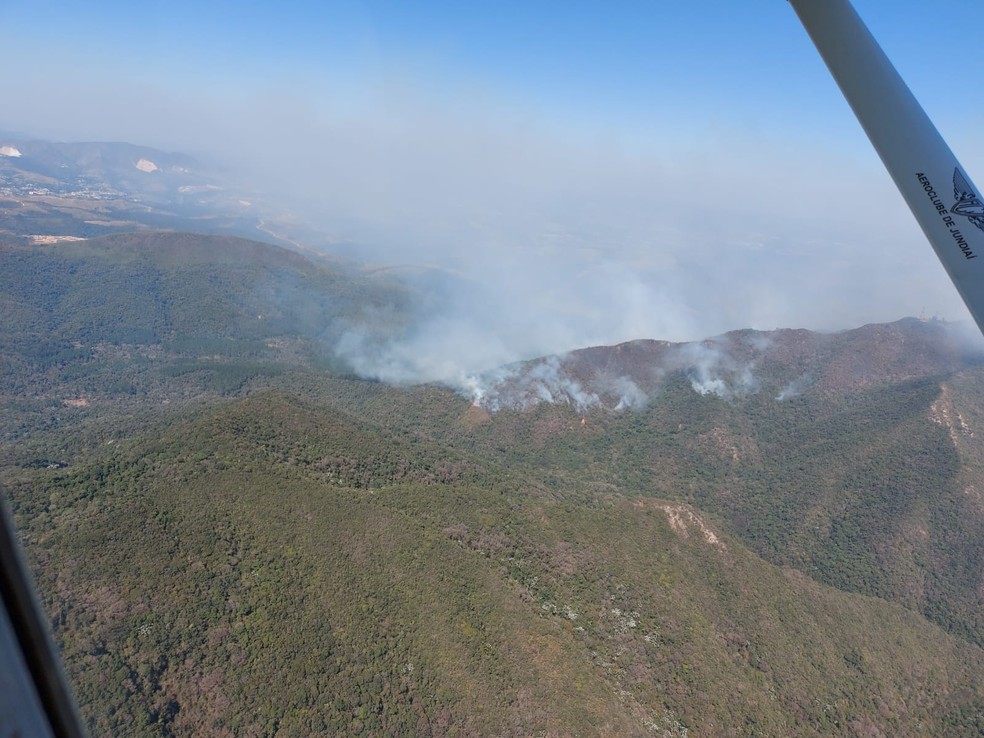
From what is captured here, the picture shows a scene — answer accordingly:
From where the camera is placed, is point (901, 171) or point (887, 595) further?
point (887, 595)

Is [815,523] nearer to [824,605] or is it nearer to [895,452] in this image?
[895,452]

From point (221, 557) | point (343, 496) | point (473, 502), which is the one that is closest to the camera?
point (221, 557)

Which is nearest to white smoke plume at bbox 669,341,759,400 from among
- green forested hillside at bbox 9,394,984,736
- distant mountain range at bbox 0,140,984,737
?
distant mountain range at bbox 0,140,984,737

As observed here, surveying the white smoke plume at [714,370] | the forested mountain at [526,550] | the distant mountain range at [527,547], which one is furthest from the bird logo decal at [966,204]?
the white smoke plume at [714,370]

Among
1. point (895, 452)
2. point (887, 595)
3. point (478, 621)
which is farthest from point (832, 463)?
point (478, 621)

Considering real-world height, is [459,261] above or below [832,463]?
above

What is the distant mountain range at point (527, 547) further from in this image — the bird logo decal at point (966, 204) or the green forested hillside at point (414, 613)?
the bird logo decal at point (966, 204)

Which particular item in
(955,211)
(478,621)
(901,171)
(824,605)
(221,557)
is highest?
(901,171)
